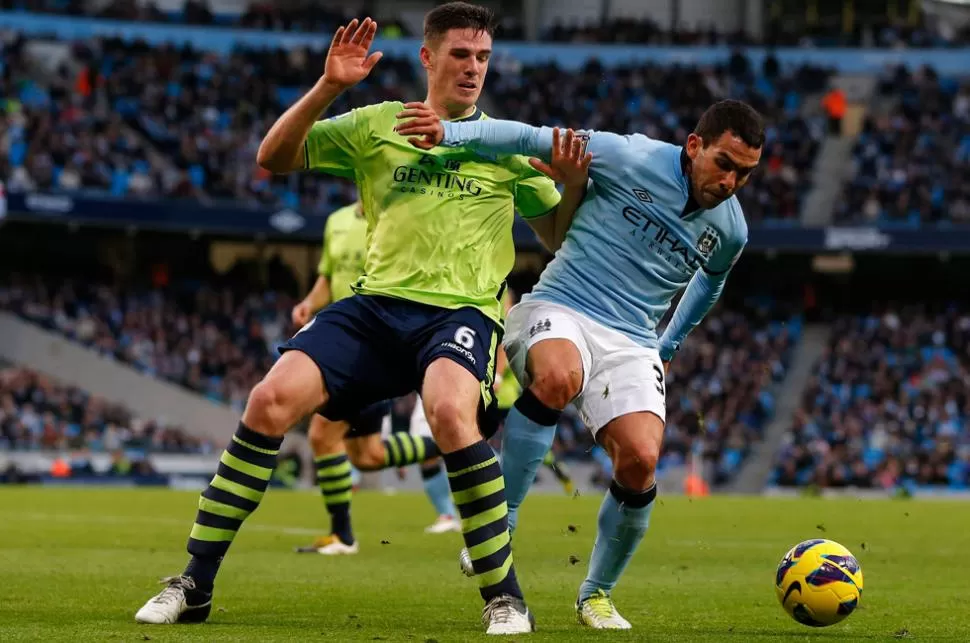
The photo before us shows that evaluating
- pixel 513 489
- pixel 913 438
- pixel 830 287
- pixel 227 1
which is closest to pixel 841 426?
pixel 913 438

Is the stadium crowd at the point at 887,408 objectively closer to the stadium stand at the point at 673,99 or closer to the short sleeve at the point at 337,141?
the stadium stand at the point at 673,99

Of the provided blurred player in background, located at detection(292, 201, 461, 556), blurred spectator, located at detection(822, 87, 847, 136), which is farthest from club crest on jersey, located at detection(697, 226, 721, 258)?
blurred spectator, located at detection(822, 87, 847, 136)

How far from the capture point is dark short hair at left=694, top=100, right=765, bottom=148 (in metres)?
6.68

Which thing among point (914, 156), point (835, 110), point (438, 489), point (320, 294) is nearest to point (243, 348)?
point (835, 110)

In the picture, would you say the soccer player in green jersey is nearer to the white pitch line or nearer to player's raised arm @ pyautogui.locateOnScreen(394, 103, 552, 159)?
player's raised arm @ pyautogui.locateOnScreen(394, 103, 552, 159)

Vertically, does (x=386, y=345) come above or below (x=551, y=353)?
above

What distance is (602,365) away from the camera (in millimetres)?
6820

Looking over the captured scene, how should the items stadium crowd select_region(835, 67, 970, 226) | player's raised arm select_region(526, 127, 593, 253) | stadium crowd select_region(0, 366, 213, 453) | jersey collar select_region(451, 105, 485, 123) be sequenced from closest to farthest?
player's raised arm select_region(526, 127, 593, 253), jersey collar select_region(451, 105, 485, 123), stadium crowd select_region(0, 366, 213, 453), stadium crowd select_region(835, 67, 970, 226)

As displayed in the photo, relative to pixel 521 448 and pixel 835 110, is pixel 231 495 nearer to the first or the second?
pixel 521 448

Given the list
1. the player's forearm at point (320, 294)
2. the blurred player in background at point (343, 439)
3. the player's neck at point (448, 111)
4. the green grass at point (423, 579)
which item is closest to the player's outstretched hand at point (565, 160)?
the player's neck at point (448, 111)

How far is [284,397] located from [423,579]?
3.26 m

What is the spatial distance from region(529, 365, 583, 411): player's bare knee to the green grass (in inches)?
39.3

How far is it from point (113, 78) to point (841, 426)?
66.4 ft

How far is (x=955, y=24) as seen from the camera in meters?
47.8
